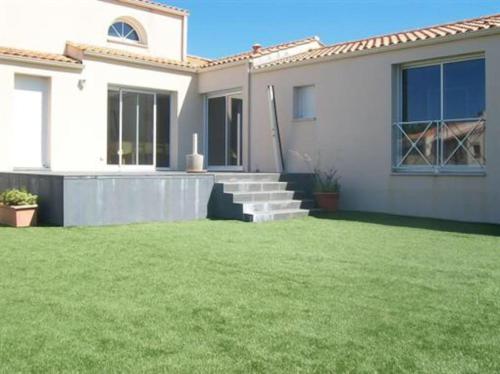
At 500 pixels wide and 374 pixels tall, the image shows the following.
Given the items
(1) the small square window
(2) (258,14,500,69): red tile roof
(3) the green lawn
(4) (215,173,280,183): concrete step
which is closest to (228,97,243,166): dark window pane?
(2) (258,14,500,69): red tile roof

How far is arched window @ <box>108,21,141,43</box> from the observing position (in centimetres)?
1672

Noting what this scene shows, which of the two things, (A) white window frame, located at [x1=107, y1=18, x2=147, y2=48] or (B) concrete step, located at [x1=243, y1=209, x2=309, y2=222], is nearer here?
(B) concrete step, located at [x1=243, y1=209, x2=309, y2=222]

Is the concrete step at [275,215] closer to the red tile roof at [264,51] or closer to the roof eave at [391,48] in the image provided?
the roof eave at [391,48]

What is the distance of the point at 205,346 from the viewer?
12.0 feet

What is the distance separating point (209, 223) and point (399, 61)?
567 centimetres

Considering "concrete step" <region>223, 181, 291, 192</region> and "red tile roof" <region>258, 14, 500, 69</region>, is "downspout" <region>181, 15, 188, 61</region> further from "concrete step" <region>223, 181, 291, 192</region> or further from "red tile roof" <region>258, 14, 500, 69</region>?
"concrete step" <region>223, 181, 291, 192</region>

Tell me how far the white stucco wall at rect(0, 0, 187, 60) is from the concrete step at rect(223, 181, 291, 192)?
679cm

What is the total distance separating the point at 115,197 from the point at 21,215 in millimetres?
1618

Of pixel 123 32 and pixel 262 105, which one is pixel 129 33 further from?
pixel 262 105

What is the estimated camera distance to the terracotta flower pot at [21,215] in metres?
9.62

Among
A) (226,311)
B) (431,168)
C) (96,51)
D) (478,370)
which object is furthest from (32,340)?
(96,51)

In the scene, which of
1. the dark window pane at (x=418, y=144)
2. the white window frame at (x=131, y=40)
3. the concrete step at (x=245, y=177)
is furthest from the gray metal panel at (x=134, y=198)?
the white window frame at (x=131, y=40)

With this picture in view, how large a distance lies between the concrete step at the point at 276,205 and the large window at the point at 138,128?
18.2 ft

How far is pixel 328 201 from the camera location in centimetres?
1268
